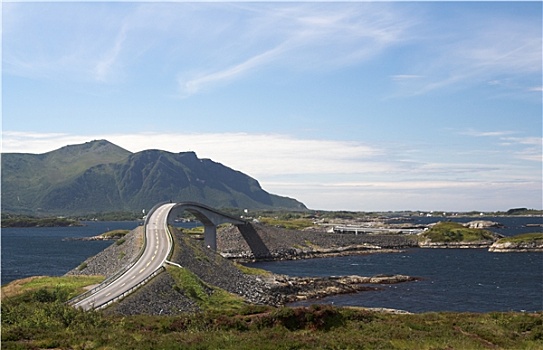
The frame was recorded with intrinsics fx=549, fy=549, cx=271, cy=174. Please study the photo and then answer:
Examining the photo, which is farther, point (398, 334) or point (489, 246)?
point (489, 246)

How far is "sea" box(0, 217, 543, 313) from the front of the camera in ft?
243

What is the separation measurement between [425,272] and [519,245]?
61801 mm

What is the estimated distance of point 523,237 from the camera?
159500 mm

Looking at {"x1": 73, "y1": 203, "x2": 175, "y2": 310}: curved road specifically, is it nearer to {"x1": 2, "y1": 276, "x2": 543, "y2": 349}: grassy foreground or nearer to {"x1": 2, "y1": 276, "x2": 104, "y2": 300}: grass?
{"x1": 2, "y1": 276, "x2": 104, "y2": 300}: grass

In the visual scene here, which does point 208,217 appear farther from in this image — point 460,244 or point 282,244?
point 460,244

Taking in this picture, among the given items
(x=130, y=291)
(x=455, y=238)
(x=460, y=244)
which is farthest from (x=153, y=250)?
(x=455, y=238)

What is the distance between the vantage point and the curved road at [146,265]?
172 ft

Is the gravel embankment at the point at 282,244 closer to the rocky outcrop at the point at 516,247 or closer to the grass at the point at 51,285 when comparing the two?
the rocky outcrop at the point at 516,247

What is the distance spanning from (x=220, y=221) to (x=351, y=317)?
9964cm

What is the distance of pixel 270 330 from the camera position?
34.0m

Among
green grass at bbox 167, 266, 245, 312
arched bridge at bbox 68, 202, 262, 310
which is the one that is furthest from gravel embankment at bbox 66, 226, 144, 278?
green grass at bbox 167, 266, 245, 312

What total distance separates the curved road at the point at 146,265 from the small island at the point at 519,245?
3763 inches

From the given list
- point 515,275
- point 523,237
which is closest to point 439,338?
point 515,275

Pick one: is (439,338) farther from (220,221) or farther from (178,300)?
(220,221)
